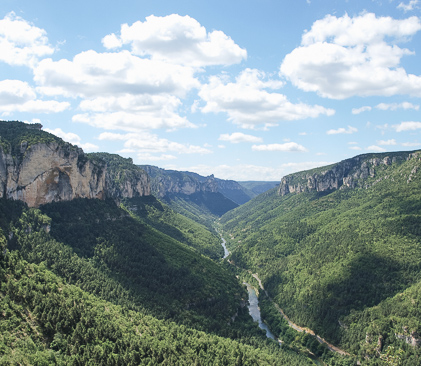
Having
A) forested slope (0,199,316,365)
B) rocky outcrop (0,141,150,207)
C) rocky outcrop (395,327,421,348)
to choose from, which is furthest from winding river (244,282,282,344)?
rocky outcrop (0,141,150,207)

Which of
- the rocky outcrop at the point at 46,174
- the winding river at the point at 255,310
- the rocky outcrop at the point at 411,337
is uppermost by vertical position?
the rocky outcrop at the point at 46,174

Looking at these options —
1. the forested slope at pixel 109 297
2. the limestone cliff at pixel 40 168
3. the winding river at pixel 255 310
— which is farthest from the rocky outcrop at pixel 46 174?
the winding river at pixel 255 310

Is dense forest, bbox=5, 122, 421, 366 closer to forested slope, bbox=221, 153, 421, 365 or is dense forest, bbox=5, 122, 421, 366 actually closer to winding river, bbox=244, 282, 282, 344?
forested slope, bbox=221, 153, 421, 365

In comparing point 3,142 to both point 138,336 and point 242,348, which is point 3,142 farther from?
point 242,348

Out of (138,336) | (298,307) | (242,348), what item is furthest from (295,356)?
(138,336)

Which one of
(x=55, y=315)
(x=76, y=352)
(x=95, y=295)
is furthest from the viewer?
(x=95, y=295)

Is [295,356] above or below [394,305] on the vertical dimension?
below

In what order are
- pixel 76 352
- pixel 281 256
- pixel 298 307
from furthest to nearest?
pixel 281 256, pixel 298 307, pixel 76 352

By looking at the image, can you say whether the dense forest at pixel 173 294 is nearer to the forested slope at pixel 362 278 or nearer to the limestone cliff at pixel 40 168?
the forested slope at pixel 362 278

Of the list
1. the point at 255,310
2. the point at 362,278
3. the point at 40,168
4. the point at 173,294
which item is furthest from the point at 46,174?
the point at 362,278
